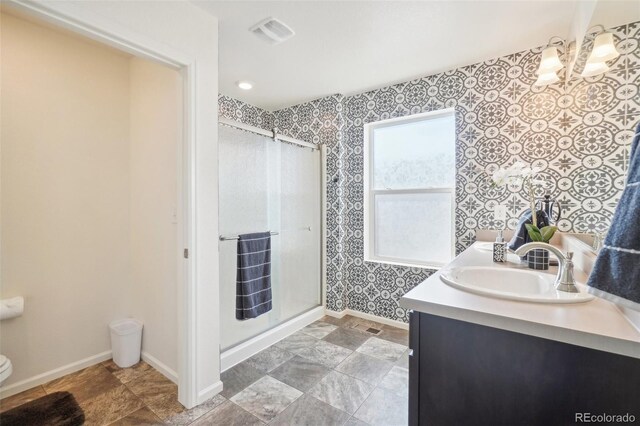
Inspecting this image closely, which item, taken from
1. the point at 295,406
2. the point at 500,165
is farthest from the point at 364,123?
the point at 295,406

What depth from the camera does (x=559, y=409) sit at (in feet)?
2.49

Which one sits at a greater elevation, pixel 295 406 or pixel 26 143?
pixel 26 143

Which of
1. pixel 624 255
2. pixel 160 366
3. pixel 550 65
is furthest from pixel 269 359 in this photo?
pixel 550 65

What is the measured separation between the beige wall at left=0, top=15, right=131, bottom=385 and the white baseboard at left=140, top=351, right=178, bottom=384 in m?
0.34

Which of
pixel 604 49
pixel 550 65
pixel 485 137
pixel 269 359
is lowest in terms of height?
pixel 269 359

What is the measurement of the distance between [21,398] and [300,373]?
5.54 feet

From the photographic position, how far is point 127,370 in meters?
2.06

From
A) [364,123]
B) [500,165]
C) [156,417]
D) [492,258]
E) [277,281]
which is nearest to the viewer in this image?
[156,417]

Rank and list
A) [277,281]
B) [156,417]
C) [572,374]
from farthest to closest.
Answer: [277,281]
[156,417]
[572,374]

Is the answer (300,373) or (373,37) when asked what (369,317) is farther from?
(373,37)

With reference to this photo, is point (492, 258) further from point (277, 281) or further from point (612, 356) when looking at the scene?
point (277, 281)

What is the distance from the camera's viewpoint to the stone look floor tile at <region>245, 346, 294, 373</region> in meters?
2.11

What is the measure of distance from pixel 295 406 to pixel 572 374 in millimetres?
1420

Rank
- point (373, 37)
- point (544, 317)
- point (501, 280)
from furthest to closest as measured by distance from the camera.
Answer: point (373, 37) → point (501, 280) → point (544, 317)
